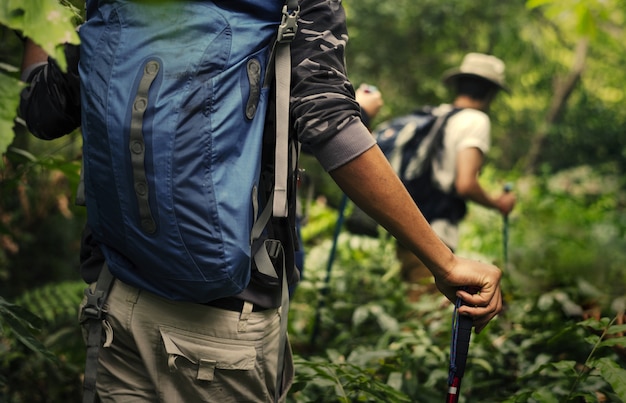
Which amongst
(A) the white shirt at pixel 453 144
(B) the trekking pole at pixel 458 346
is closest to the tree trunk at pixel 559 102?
(A) the white shirt at pixel 453 144

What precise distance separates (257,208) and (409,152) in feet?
10.9

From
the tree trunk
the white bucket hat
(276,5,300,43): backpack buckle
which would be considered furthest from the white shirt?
the tree trunk

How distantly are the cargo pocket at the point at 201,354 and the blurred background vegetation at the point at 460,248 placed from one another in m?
0.49

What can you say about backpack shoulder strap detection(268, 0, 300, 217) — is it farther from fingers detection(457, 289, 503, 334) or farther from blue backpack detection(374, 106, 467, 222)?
blue backpack detection(374, 106, 467, 222)

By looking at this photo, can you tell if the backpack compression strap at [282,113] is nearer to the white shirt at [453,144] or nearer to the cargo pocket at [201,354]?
the cargo pocket at [201,354]

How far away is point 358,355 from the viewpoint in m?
3.28

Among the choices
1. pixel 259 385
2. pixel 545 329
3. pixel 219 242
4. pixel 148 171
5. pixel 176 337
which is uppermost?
pixel 148 171

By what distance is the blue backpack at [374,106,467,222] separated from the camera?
4.92 meters

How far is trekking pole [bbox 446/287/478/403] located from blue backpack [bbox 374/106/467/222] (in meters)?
2.88

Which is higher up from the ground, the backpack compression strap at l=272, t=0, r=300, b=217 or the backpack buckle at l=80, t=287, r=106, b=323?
the backpack compression strap at l=272, t=0, r=300, b=217

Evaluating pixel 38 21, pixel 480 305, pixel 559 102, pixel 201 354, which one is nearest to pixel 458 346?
pixel 480 305

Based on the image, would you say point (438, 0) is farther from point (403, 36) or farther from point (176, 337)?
point (176, 337)

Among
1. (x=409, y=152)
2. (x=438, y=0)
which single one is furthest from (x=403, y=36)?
(x=409, y=152)

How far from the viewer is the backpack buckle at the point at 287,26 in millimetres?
1669
